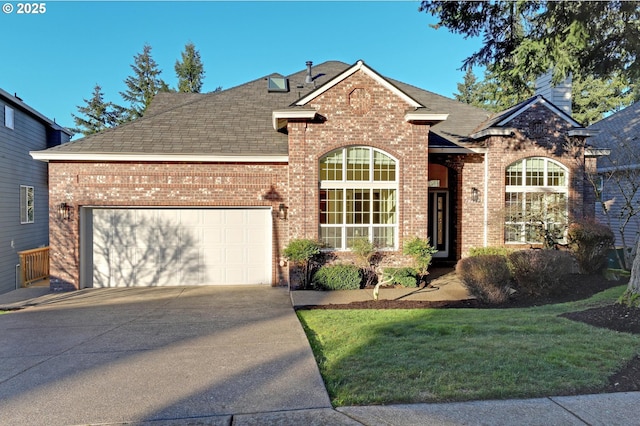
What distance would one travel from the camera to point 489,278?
8828 millimetres

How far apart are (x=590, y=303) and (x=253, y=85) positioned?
1226 cm

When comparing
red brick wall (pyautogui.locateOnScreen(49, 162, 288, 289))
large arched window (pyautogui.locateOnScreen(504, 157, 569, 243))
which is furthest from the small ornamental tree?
large arched window (pyautogui.locateOnScreen(504, 157, 569, 243))

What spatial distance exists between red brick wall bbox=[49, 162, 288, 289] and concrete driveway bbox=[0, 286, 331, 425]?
223 cm

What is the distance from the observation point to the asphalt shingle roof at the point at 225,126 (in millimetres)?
11117

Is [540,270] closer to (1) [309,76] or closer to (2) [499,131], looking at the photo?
(2) [499,131]

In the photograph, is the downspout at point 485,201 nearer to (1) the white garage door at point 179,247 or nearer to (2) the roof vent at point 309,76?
(1) the white garage door at point 179,247

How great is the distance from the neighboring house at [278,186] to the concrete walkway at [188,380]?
2987mm

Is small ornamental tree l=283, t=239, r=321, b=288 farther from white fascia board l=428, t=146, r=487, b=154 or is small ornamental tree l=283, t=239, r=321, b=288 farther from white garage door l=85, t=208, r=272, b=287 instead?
white fascia board l=428, t=146, r=487, b=154

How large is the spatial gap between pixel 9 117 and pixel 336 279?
1271 cm

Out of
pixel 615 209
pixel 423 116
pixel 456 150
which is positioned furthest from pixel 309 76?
pixel 615 209

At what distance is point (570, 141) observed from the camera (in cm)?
1243

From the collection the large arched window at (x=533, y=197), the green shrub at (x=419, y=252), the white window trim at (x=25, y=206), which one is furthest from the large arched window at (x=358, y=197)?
the white window trim at (x=25, y=206)

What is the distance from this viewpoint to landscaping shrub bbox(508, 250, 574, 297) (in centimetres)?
904

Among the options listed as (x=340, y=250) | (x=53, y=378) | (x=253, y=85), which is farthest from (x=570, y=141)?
(x=53, y=378)
